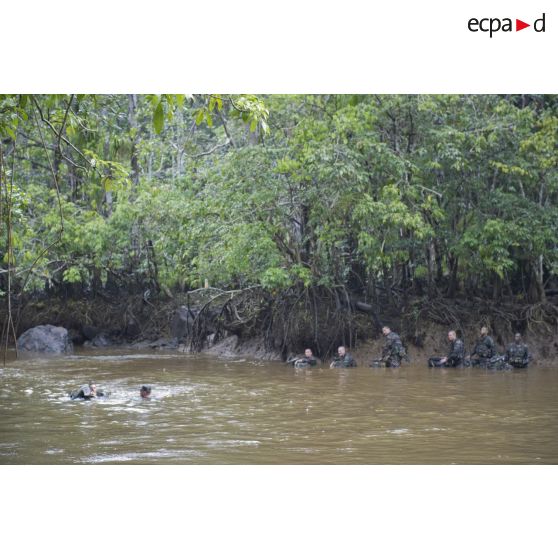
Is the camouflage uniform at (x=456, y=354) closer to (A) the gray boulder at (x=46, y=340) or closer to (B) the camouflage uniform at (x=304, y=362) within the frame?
(B) the camouflage uniform at (x=304, y=362)

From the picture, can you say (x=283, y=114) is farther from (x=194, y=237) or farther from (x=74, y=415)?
(x=74, y=415)

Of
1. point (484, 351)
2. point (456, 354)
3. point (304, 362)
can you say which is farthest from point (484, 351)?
point (304, 362)

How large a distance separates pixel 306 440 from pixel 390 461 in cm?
149

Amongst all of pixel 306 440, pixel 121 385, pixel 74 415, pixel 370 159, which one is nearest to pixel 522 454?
pixel 306 440

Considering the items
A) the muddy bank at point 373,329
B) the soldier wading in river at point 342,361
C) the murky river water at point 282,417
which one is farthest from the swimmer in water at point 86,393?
the muddy bank at point 373,329

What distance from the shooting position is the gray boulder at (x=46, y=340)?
878 inches

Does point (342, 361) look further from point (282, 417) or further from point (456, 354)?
point (282, 417)

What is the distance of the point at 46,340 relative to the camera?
2250cm

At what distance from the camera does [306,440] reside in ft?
31.5

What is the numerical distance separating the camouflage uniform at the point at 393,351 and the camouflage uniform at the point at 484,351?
1512 millimetres

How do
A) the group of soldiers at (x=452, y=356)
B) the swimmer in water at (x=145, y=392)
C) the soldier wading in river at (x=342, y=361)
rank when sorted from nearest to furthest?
1. the swimmer in water at (x=145, y=392)
2. the group of soldiers at (x=452, y=356)
3. the soldier wading in river at (x=342, y=361)

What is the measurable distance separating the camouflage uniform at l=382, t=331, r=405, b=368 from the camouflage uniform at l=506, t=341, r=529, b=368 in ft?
7.05

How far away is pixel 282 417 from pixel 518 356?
751 cm

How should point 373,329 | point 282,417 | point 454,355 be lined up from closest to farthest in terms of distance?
point 282,417 < point 454,355 < point 373,329
